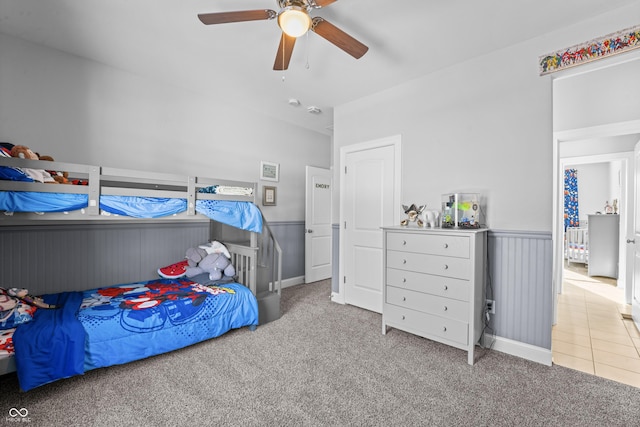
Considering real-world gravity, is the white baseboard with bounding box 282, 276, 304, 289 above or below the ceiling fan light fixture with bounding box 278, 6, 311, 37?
below

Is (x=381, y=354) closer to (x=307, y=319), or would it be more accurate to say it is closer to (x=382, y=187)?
(x=307, y=319)

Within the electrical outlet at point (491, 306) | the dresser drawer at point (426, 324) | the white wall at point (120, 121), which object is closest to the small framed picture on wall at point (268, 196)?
the white wall at point (120, 121)

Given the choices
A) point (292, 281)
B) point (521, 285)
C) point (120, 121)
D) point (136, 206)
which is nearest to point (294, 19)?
point (136, 206)

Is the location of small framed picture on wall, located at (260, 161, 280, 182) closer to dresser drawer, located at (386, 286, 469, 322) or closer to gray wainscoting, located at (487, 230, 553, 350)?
dresser drawer, located at (386, 286, 469, 322)

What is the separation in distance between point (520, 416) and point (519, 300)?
1.00m

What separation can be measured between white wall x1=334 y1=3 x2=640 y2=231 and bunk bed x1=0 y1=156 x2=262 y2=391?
187cm

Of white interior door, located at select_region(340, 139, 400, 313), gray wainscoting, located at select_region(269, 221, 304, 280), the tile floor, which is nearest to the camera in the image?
the tile floor

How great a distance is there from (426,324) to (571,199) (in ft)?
22.1

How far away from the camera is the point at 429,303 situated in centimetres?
244

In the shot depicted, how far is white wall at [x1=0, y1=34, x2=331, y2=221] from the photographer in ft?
8.03

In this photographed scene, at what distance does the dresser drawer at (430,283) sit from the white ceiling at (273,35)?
6.58ft

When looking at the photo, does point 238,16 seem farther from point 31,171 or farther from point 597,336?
point 597,336

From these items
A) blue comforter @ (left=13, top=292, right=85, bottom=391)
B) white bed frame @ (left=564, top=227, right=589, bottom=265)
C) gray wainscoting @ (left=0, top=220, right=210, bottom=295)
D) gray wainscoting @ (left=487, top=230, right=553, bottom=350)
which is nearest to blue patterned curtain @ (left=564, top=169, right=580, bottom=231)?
white bed frame @ (left=564, top=227, right=589, bottom=265)

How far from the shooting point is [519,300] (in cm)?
237
